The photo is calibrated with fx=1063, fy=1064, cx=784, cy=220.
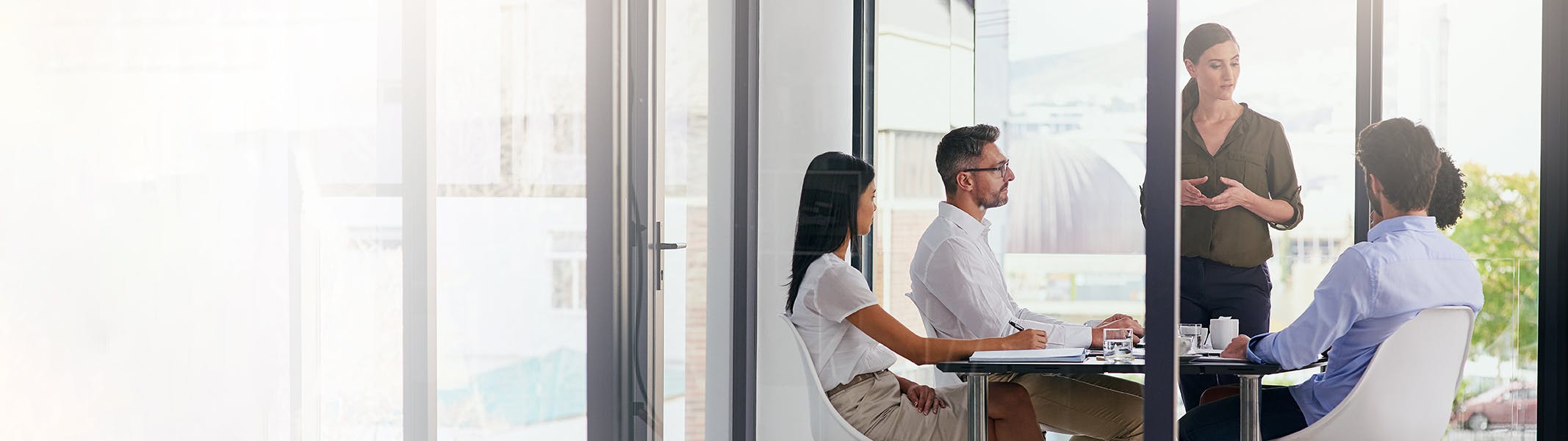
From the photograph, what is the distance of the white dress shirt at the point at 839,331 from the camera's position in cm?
262

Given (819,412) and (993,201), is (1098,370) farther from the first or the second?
(819,412)

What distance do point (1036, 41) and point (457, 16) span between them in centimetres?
137

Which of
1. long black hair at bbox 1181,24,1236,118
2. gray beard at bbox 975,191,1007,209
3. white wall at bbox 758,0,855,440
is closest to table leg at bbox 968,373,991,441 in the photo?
gray beard at bbox 975,191,1007,209

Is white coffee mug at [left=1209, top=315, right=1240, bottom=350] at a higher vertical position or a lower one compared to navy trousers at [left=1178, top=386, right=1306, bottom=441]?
higher

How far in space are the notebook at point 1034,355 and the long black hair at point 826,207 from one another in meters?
0.46

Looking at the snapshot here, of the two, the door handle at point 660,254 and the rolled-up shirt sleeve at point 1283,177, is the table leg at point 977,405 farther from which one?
the rolled-up shirt sleeve at point 1283,177

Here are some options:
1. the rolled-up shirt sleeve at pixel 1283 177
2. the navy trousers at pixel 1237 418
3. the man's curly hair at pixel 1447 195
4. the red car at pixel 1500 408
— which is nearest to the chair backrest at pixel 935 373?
the navy trousers at pixel 1237 418

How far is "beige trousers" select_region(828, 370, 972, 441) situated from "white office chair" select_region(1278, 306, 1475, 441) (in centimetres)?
90

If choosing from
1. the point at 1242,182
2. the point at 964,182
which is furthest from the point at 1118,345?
the point at 1242,182

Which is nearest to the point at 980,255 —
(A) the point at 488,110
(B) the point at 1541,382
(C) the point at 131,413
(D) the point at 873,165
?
(D) the point at 873,165

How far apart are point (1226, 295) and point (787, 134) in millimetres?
1255

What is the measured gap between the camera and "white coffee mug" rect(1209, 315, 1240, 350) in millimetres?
2736

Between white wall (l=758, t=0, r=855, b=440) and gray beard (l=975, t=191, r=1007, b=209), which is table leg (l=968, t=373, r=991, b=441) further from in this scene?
white wall (l=758, t=0, r=855, b=440)

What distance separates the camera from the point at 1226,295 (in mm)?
2840
